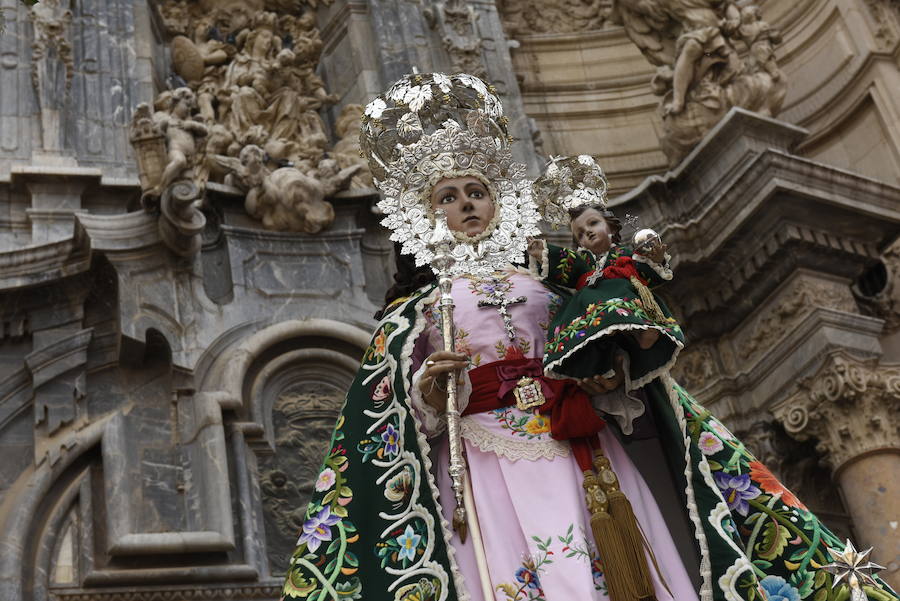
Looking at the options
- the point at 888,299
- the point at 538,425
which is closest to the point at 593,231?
the point at 538,425

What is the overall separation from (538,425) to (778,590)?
93 cm

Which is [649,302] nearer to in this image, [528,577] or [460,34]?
[528,577]

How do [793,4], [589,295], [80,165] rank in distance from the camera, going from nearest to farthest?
[589,295]
[80,165]
[793,4]

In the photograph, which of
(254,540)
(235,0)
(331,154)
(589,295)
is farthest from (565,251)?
(235,0)

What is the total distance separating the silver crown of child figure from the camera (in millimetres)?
5105

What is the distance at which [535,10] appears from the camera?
11.9 metres

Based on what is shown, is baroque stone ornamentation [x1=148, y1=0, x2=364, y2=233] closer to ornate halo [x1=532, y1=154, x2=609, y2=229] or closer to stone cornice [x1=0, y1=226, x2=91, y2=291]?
stone cornice [x1=0, y1=226, x2=91, y2=291]

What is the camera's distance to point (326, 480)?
4859 millimetres

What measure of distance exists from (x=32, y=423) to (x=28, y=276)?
829 millimetres

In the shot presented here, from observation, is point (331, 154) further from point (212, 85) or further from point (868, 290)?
point (868, 290)

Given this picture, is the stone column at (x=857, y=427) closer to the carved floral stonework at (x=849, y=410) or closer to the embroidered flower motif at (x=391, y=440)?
the carved floral stonework at (x=849, y=410)

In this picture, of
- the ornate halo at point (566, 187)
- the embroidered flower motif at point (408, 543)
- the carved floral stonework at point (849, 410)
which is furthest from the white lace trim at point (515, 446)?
the carved floral stonework at point (849, 410)

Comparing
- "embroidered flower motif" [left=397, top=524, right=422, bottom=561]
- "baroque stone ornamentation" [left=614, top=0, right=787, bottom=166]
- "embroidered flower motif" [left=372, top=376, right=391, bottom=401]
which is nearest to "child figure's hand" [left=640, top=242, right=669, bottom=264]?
"embroidered flower motif" [left=372, top=376, right=391, bottom=401]

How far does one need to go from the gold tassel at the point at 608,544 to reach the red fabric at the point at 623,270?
0.70 m
